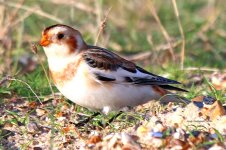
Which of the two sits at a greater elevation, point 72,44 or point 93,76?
point 72,44

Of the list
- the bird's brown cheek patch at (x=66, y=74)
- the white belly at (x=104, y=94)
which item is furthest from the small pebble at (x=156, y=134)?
the bird's brown cheek patch at (x=66, y=74)

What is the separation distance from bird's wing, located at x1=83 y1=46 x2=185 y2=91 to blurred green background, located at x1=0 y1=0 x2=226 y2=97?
3.75ft

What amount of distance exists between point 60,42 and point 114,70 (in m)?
0.44

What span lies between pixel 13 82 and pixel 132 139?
6.16ft

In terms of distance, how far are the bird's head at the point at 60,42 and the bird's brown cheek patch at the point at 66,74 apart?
0.47 feet

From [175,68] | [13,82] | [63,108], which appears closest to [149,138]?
[63,108]

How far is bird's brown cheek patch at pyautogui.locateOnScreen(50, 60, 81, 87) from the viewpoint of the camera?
4.65 metres

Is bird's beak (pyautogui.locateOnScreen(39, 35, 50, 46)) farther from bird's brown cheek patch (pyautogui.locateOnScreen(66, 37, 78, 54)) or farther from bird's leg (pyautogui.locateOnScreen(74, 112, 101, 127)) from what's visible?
bird's leg (pyautogui.locateOnScreen(74, 112, 101, 127))

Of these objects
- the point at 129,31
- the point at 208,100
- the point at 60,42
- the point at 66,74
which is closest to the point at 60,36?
the point at 60,42

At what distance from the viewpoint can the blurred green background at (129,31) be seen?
7.14m

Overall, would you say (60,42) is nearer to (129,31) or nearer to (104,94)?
(104,94)

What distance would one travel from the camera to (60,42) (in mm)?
4914

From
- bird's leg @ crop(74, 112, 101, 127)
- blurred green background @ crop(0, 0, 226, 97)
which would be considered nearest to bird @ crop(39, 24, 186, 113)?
bird's leg @ crop(74, 112, 101, 127)

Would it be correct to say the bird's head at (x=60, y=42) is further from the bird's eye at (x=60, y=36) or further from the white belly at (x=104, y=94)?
the white belly at (x=104, y=94)
